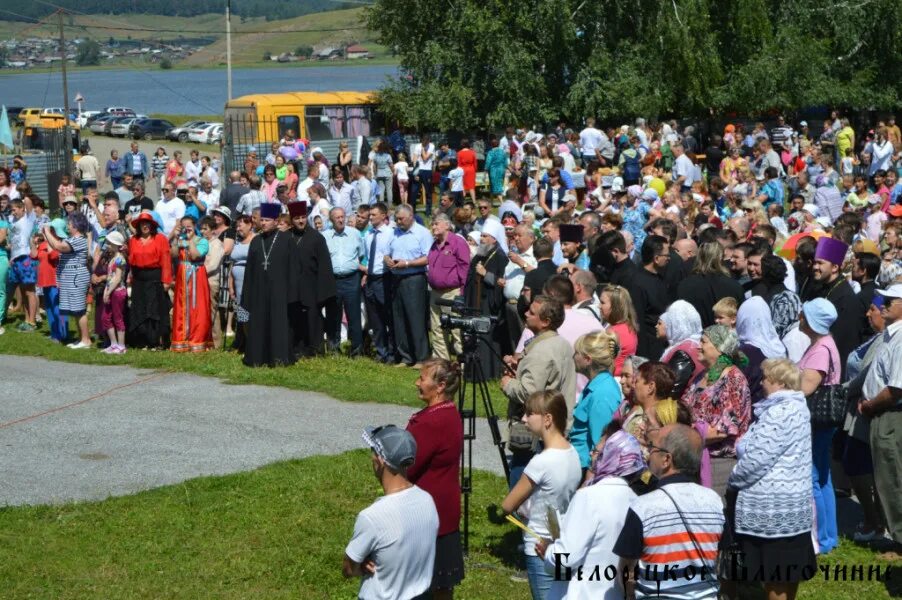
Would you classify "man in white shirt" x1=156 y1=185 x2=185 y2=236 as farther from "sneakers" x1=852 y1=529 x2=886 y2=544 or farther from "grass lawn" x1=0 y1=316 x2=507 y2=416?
"sneakers" x1=852 y1=529 x2=886 y2=544

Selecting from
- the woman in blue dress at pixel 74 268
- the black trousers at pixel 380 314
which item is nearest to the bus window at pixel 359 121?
the woman in blue dress at pixel 74 268

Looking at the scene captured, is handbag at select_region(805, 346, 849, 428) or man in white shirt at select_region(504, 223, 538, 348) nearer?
handbag at select_region(805, 346, 849, 428)

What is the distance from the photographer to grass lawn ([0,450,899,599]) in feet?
26.1

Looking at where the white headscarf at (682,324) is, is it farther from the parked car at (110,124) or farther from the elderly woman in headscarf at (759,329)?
the parked car at (110,124)

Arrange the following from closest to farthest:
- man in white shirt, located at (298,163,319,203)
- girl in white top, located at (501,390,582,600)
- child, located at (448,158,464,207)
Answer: girl in white top, located at (501,390,582,600)
man in white shirt, located at (298,163,319,203)
child, located at (448,158,464,207)

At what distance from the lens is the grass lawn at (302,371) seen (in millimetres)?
12883

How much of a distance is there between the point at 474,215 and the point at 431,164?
44.2 feet

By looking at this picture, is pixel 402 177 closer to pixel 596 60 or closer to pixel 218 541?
pixel 596 60

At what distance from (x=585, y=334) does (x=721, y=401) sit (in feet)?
3.36

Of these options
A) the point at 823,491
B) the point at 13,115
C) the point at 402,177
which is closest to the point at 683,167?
the point at 402,177

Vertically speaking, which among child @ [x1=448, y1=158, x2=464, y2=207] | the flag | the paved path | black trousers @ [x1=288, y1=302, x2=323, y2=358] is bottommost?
the paved path

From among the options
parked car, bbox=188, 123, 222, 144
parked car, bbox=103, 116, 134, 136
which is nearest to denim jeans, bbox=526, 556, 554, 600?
parked car, bbox=188, 123, 222, 144

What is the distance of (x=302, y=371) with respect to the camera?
1388cm

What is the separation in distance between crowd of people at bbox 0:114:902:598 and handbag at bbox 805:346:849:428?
0.05ft
